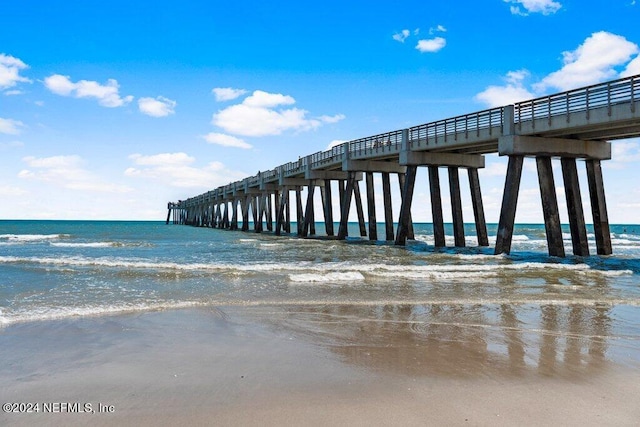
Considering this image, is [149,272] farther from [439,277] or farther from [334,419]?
[334,419]

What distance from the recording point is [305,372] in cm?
521

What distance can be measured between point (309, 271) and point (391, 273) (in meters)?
2.58

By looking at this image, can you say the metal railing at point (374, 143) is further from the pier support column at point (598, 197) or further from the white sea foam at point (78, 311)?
the white sea foam at point (78, 311)

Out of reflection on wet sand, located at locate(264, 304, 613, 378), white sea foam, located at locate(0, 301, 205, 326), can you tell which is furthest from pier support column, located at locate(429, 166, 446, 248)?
white sea foam, located at locate(0, 301, 205, 326)

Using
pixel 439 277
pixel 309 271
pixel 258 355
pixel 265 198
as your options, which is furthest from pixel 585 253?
pixel 265 198

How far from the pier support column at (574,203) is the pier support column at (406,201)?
772 cm

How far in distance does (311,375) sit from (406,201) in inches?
917

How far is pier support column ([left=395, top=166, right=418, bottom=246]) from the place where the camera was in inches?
1062

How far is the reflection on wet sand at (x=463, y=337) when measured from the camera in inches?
216

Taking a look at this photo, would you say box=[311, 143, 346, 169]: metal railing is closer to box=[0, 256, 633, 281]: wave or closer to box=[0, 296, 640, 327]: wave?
box=[0, 256, 633, 281]: wave

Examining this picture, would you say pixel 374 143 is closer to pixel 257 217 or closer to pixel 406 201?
pixel 406 201

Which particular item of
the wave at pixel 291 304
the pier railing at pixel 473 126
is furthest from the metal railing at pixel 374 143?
the wave at pixel 291 304

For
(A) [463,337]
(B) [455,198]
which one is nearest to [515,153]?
(B) [455,198]

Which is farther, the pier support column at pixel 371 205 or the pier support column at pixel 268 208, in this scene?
the pier support column at pixel 268 208
